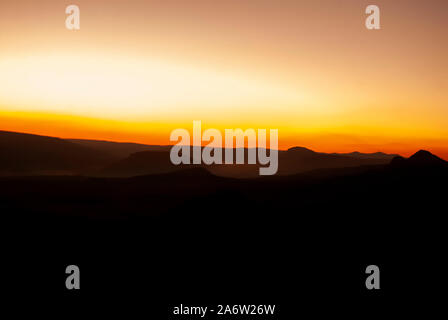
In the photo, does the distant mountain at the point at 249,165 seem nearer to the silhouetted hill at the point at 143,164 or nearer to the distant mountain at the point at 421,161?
the silhouetted hill at the point at 143,164

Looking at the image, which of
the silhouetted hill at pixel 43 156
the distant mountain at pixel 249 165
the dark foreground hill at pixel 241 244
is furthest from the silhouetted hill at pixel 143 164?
the dark foreground hill at pixel 241 244

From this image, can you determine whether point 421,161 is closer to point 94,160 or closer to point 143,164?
point 143,164

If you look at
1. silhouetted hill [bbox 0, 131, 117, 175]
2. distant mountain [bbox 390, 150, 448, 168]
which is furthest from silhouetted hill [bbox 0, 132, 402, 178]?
distant mountain [bbox 390, 150, 448, 168]

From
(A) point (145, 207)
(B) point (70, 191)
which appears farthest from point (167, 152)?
(A) point (145, 207)

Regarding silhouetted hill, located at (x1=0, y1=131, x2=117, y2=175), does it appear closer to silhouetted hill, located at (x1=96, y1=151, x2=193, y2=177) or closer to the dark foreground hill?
silhouetted hill, located at (x1=96, y1=151, x2=193, y2=177)

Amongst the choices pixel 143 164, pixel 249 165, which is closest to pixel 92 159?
pixel 143 164

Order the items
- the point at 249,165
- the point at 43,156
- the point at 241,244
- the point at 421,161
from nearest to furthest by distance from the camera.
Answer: the point at 241,244 < the point at 421,161 < the point at 249,165 < the point at 43,156
